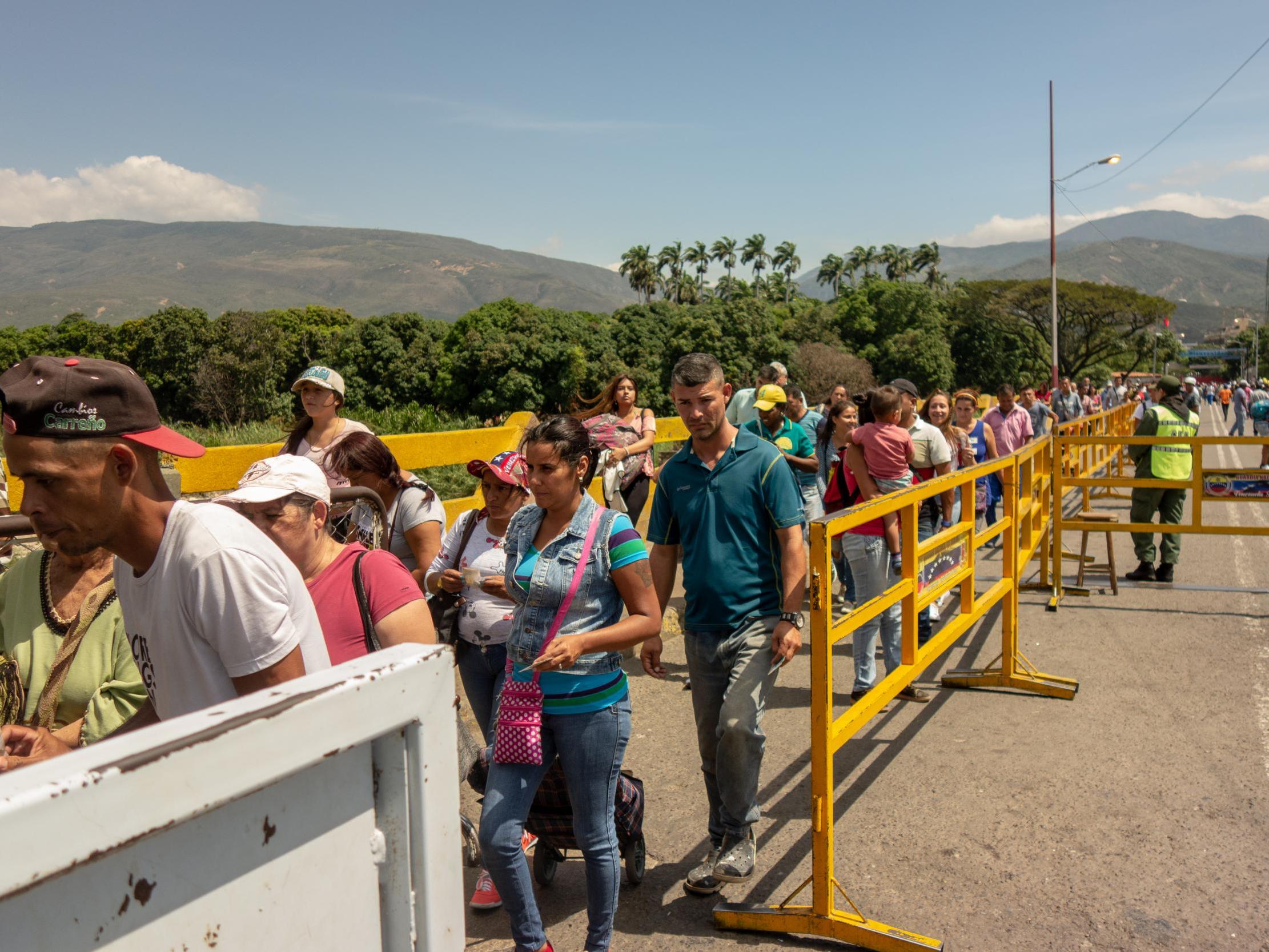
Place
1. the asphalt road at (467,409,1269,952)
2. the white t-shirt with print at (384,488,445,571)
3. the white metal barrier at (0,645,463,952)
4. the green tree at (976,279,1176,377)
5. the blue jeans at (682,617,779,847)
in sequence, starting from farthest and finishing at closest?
the green tree at (976,279,1176,377)
the white t-shirt with print at (384,488,445,571)
the blue jeans at (682,617,779,847)
the asphalt road at (467,409,1269,952)
the white metal barrier at (0,645,463,952)

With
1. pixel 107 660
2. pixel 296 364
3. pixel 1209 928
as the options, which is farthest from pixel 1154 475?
pixel 296 364

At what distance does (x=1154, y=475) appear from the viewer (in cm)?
892

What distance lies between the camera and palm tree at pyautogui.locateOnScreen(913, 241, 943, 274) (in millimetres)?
125812

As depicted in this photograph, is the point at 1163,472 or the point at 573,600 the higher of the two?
the point at 573,600

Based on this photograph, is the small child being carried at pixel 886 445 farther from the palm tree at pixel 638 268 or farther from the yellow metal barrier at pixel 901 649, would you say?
the palm tree at pixel 638 268

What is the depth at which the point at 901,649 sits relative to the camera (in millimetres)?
4723

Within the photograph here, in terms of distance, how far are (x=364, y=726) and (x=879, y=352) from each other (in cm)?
7724

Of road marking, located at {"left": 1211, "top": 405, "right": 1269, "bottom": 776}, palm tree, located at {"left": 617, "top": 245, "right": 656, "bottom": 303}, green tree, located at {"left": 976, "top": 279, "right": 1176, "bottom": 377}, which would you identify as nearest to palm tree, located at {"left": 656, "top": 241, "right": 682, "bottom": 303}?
palm tree, located at {"left": 617, "top": 245, "right": 656, "bottom": 303}

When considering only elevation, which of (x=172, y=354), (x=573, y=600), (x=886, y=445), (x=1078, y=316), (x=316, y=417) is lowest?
(x=573, y=600)

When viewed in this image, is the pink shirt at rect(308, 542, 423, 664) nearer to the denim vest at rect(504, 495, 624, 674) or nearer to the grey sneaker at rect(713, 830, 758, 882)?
the denim vest at rect(504, 495, 624, 674)

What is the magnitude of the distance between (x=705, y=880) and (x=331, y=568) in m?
2.00

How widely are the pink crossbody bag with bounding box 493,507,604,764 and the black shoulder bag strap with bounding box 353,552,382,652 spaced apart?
51 centimetres

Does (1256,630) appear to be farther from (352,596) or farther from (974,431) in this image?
(352,596)

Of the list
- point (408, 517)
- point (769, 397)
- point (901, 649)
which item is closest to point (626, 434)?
point (769, 397)
